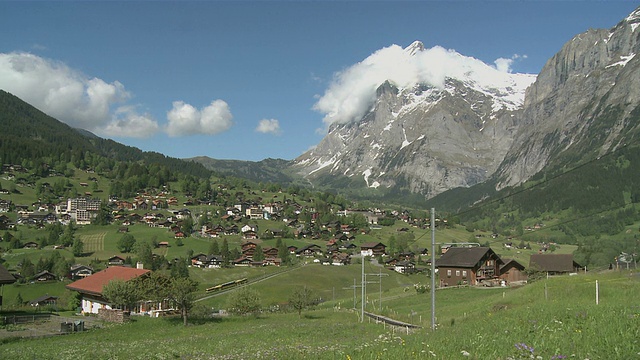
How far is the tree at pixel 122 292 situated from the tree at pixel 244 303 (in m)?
12.6

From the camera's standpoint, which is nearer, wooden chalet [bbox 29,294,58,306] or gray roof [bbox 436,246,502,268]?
wooden chalet [bbox 29,294,58,306]

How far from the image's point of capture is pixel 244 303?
217 feet

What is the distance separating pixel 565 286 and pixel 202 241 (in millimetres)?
156570

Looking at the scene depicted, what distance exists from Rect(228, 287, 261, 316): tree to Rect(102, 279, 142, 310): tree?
12.6 meters

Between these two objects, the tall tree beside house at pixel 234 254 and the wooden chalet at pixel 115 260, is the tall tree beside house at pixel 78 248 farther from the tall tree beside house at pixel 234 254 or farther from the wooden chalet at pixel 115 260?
the tall tree beside house at pixel 234 254

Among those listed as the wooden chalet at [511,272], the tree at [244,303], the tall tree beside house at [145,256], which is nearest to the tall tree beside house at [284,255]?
the tall tree beside house at [145,256]

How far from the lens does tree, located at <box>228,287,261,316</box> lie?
217 feet

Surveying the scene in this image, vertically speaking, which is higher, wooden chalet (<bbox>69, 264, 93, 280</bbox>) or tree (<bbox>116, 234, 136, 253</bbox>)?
tree (<bbox>116, 234, 136, 253</bbox>)

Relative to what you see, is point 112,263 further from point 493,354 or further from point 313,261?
point 493,354

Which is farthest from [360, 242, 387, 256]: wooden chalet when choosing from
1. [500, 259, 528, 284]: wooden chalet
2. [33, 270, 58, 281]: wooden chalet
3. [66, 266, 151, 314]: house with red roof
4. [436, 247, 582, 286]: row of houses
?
[66, 266, 151, 314]: house with red roof

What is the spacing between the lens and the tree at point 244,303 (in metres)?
66.2

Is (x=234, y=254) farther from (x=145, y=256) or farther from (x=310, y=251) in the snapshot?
(x=310, y=251)

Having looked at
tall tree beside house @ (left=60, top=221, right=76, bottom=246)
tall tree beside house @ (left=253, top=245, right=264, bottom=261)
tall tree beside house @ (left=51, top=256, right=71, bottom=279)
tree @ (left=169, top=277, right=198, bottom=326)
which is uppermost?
tall tree beside house @ (left=60, top=221, right=76, bottom=246)

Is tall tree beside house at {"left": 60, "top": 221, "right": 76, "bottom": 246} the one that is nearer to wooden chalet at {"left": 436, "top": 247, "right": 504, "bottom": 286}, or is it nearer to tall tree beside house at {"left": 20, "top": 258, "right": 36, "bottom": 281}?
tall tree beside house at {"left": 20, "top": 258, "right": 36, "bottom": 281}
